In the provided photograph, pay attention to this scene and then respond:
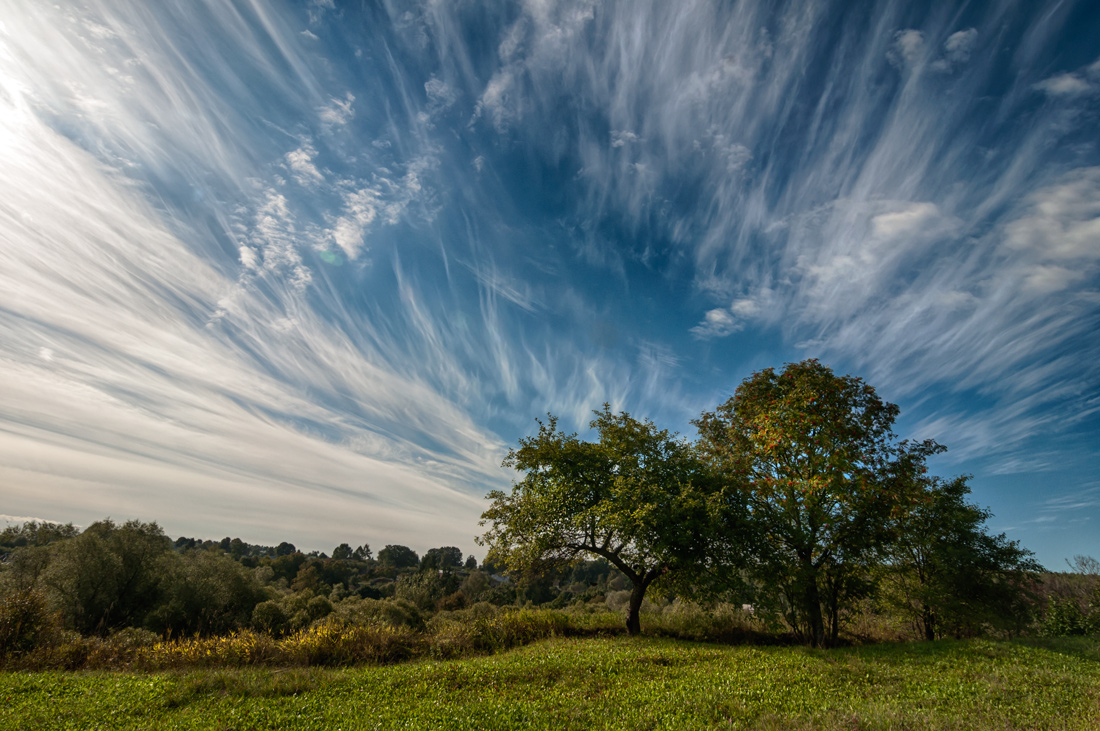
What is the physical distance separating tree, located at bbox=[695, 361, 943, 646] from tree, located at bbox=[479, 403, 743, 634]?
217cm

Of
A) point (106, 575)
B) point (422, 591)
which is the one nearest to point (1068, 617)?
point (422, 591)

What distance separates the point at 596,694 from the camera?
9.61 m

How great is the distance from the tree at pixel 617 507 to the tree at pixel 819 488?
2168 millimetres

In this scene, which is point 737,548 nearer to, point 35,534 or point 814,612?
point 814,612

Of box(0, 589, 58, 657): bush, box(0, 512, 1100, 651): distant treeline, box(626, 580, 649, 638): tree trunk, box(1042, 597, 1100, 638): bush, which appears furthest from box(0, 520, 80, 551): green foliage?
box(1042, 597, 1100, 638): bush

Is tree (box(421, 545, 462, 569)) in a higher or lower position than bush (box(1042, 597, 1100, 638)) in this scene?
lower

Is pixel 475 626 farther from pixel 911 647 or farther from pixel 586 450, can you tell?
pixel 911 647

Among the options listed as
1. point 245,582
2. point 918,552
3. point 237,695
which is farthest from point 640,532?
point 245,582

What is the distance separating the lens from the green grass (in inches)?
313

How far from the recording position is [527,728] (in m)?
7.79

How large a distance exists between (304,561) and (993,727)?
86714 millimetres

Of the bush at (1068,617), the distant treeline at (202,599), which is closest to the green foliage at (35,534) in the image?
the distant treeline at (202,599)

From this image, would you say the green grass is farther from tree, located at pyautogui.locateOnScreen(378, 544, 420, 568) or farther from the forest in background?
tree, located at pyautogui.locateOnScreen(378, 544, 420, 568)

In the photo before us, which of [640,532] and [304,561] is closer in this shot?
[640,532]
